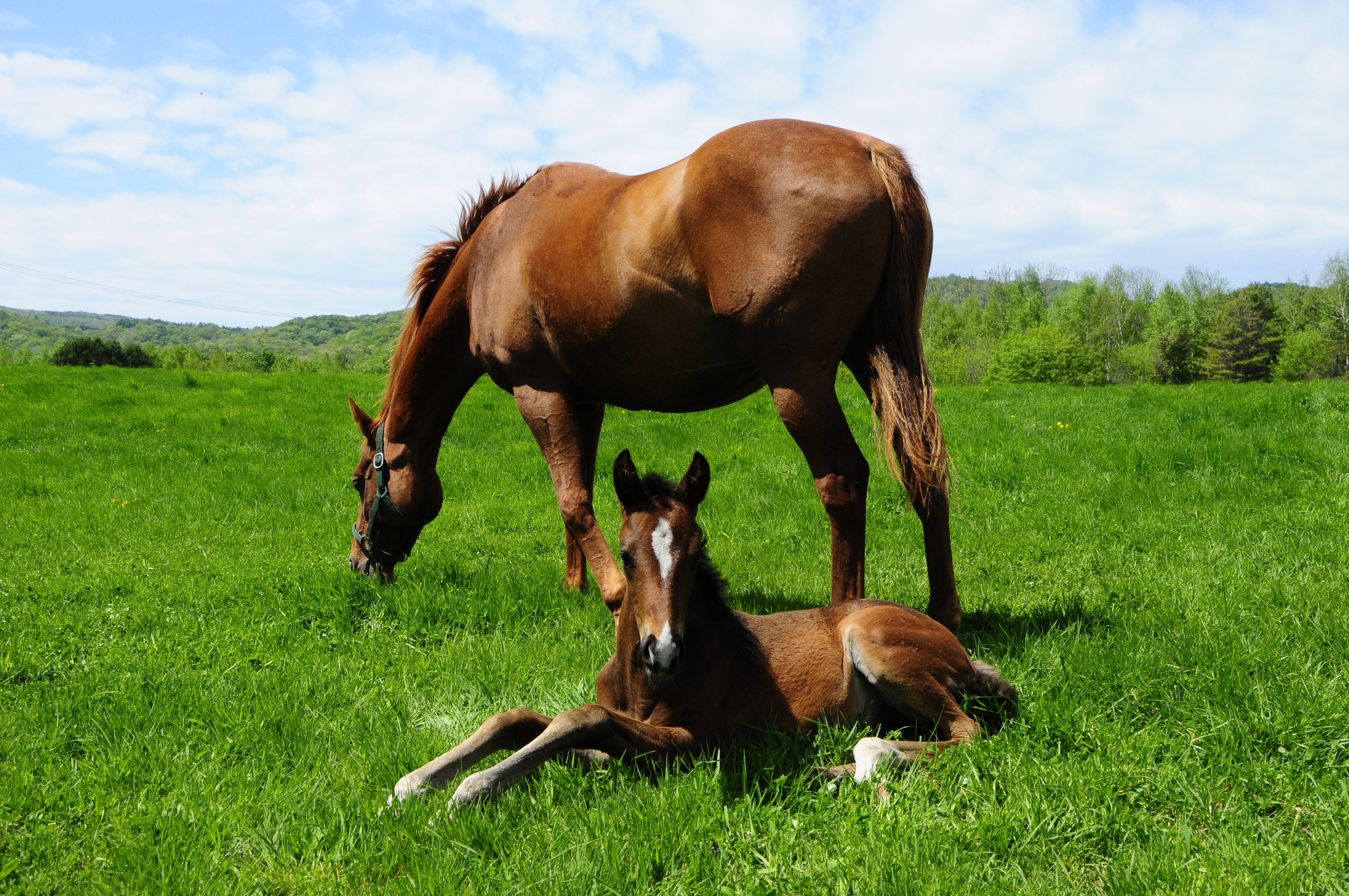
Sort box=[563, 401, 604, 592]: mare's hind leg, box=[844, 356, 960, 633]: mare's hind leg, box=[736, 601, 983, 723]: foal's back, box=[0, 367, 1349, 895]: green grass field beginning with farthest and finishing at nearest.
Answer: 1. box=[563, 401, 604, 592]: mare's hind leg
2. box=[844, 356, 960, 633]: mare's hind leg
3. box=[736, 601, 983, 723]: foal's back
4. box=[0, 367, 1349, 895]: green grass field

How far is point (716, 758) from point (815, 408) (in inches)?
63.7

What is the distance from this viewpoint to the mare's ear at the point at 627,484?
10.3 ft

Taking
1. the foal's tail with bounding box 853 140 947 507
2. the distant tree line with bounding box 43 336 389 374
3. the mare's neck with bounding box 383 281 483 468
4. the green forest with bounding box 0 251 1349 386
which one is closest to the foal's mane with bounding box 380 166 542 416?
the mare's neck with bounding box 383 281 483 468

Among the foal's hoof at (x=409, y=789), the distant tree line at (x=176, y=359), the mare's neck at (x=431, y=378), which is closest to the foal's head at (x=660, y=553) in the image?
the foal's hoof at (x=409, y=789)

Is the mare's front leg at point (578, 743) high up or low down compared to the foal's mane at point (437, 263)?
down

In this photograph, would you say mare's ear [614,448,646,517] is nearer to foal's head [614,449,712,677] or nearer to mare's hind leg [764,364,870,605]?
foal's head [614,449,712,677]

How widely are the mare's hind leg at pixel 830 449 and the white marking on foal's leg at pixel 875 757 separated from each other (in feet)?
2.98

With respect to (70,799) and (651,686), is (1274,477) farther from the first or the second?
(70,799)

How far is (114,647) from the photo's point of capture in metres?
4.82

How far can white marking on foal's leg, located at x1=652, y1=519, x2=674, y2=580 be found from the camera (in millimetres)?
2975

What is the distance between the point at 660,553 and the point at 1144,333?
10776cm

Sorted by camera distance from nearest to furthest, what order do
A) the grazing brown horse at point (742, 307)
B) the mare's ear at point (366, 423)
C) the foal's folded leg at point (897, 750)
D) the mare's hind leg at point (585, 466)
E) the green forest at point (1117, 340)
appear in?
1. the foal's folded leg at point (897, 750)
2. the grazing brown horse at point (742, 307)
3. the mare's hind leg at point (585, 466)
4. the mare's ear at point (366, 423)
5. the green forest at point (1117, 340)

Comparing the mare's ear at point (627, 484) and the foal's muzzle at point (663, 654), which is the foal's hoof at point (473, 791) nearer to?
the foal's muzzle at point (663, 654)

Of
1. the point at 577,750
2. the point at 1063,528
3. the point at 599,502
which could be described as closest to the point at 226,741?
the point at 577,750
